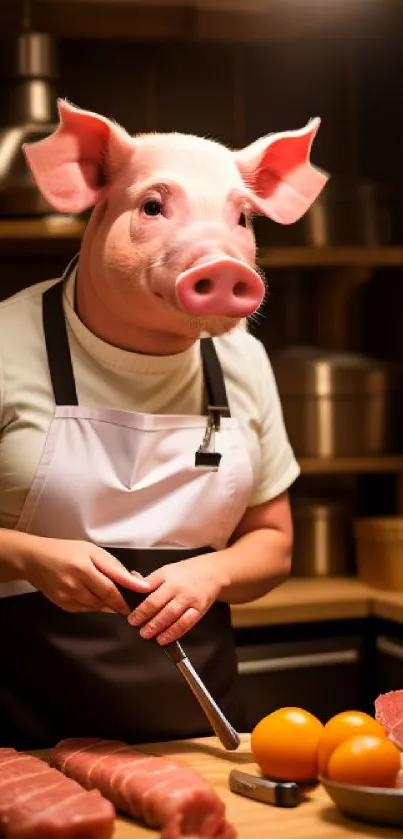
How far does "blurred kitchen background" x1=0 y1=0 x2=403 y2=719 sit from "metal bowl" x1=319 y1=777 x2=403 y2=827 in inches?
55.6

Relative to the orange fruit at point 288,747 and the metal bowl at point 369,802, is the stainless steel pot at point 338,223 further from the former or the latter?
the metal bowl at point 369,802

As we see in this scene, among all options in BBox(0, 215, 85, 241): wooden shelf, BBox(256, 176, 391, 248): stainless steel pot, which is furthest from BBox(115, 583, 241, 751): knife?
BBox(256, 176, 391, 248): stainless steel pot

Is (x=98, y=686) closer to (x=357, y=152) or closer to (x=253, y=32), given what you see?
(x=253, y=32)

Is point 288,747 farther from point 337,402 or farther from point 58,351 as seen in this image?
point 337,402

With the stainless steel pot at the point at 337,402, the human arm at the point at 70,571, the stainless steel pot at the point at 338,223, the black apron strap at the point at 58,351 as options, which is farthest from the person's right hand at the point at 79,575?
the stainless steel pot at the point at 338,223

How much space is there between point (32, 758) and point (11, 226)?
5.19ft

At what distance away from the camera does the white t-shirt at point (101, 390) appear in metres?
1.52

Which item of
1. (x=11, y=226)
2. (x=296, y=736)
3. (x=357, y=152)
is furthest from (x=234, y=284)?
(x=357, y=152)

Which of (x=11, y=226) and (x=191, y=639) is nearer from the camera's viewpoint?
(x=191, y=639)

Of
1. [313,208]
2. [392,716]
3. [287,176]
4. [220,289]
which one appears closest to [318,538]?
[313,208]

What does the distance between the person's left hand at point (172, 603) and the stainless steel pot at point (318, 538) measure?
1.51m

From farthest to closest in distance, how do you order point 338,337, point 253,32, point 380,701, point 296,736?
point 338,337 → point 253,32 → point 380,701 → point 296,736

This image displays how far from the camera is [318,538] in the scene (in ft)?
9.71

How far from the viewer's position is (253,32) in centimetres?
298
